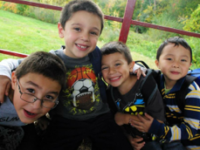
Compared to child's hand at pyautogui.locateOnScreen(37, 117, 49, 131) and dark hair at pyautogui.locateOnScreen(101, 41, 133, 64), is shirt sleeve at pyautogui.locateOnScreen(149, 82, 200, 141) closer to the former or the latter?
dark hair at pyautogui.locateOnScreen(101, 41, 133, 64)

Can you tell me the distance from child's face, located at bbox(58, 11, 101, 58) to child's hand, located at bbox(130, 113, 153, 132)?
31.2 inches

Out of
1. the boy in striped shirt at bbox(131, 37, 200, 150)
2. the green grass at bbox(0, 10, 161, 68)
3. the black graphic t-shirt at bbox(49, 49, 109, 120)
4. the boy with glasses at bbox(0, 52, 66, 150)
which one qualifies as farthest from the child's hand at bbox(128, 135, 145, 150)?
the green grass at bbox(0, 10, 161, 68)

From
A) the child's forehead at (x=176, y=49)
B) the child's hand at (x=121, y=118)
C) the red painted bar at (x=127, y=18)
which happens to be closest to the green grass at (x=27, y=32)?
the red painted bar at (x=127, y=18)

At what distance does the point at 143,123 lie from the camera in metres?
1.27

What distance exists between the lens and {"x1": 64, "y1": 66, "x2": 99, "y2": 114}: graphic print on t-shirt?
4.07 ft

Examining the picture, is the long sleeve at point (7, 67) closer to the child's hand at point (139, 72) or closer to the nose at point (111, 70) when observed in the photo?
the nose at point (111, 70)

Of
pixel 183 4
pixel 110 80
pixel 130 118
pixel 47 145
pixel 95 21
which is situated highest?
pixel 183 4

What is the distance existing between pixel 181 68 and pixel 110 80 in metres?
0.66

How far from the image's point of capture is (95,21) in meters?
1.15

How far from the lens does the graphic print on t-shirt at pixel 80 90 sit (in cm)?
124

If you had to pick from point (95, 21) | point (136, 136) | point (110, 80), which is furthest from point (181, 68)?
point (95, 21)

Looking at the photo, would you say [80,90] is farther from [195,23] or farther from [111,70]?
[195,23]

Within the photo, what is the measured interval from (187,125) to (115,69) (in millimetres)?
791

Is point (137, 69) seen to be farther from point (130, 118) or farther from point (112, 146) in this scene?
point (112, 146)
